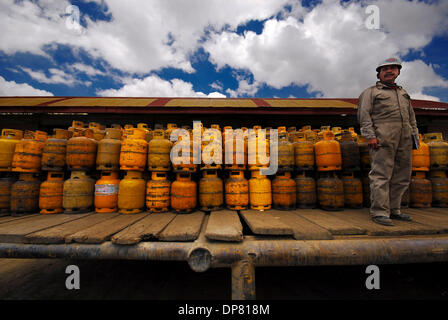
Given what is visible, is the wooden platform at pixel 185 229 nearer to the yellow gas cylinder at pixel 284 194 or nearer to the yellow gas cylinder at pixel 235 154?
the yellow gas cylinder at pixel 284 194

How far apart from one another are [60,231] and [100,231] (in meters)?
0.50

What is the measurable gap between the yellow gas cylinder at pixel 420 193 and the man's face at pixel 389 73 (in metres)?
2.16

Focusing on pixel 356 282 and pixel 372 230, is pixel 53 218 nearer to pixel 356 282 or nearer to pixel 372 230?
pixel 372 230

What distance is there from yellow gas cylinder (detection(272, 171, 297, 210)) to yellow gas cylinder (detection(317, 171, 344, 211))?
52cm

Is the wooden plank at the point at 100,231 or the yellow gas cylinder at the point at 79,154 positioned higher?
the yellow gas cylinder at the point at 79,154

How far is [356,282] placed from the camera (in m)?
3.15

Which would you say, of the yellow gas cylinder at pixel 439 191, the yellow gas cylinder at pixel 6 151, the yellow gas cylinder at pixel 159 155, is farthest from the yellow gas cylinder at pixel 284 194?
the yellow gas cylinder at pixel 6 151

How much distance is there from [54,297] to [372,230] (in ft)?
15.5

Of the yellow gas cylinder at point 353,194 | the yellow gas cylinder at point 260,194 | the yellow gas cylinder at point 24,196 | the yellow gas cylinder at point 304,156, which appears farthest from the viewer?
the yellow gas cylinder at point 304,156

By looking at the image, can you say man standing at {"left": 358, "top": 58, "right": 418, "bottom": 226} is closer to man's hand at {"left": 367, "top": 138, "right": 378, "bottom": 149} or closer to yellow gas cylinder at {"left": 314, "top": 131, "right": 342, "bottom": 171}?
man's hand at {"left": 367, "top": 138, "right": 378, "bottom": 149}

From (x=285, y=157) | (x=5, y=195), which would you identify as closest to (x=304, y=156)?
(x=285, y=157)

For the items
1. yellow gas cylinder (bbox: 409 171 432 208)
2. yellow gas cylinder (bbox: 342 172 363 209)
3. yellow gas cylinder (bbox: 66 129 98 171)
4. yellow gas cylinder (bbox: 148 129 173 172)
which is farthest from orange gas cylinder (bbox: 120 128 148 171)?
yellow gas cylinder (bbox: 409 171 432 208)

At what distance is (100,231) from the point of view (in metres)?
2.07

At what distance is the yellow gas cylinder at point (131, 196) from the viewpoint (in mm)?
3031
